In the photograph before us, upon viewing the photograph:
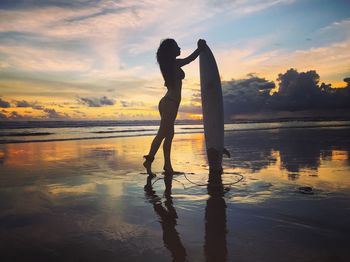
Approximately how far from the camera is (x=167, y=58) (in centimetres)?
539

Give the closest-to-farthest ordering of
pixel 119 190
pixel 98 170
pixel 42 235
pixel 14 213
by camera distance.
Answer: pixel 42 235, pixel 14 213, pixel 119 190, pixel 98 170

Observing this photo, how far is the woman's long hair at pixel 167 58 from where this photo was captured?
17.7 feet

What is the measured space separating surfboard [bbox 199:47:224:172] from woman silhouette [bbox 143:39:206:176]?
367mm

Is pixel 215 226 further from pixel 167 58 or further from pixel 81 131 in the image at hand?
pixel 81 131

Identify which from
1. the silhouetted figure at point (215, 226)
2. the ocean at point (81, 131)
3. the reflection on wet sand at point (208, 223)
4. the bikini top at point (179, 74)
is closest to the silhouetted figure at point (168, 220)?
the reflection on wet sand at point (208, 223)

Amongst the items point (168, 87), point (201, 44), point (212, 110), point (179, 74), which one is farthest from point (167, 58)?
point (212, 110)

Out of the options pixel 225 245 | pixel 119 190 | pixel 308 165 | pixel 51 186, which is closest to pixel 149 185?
pixel 119 190

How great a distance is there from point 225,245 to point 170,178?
2.94m

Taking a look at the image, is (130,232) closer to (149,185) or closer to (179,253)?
(179,253)

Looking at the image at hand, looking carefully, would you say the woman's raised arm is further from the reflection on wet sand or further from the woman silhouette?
the reflection on wet sand

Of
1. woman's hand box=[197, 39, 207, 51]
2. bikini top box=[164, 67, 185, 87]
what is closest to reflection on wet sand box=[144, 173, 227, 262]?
bikini top box=[164, 67, 185, 87]

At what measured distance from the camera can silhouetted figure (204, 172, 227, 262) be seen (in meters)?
2.16

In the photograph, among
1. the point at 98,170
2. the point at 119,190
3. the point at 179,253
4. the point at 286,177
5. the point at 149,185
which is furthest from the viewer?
the point at 98,170

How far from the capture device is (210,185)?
4539mm
